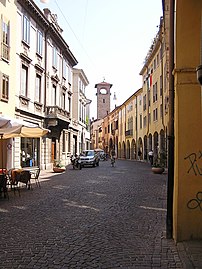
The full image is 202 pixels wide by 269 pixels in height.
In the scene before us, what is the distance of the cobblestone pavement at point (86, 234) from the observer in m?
5.00

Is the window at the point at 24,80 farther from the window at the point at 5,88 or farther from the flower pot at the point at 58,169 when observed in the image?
the flower pot at the point at 58,169

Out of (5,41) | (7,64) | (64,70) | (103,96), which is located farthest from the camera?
(103,96)

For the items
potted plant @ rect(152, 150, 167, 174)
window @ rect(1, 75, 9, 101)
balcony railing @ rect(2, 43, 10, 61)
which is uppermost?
balcony railing @ rect(2, 43, 10, 61)

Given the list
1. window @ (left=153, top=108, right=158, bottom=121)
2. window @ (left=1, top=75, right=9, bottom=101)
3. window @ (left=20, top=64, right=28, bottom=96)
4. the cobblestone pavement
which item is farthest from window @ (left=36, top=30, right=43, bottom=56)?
window @ (left=153, top=108, right=158, bottom=121)

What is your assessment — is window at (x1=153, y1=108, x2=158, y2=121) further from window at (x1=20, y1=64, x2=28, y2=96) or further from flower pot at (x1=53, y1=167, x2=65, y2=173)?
window at (x1=20, y1=64, x2=28, y2=96)

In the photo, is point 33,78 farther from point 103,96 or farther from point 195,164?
point 103,96

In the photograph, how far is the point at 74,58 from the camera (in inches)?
1452

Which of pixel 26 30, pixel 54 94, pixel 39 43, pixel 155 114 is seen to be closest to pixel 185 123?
pixel 26 30

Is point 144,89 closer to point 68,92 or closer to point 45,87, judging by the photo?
point 68,92

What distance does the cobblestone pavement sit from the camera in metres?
5.00

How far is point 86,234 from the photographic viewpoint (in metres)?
6.62

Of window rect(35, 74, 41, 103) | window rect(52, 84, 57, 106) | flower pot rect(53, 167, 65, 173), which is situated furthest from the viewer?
window rect(52, 84, 57, 106)

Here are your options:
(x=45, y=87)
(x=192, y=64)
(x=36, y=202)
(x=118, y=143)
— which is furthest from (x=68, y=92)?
(x=118, y=143)

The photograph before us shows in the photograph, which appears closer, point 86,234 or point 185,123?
point 185,123
